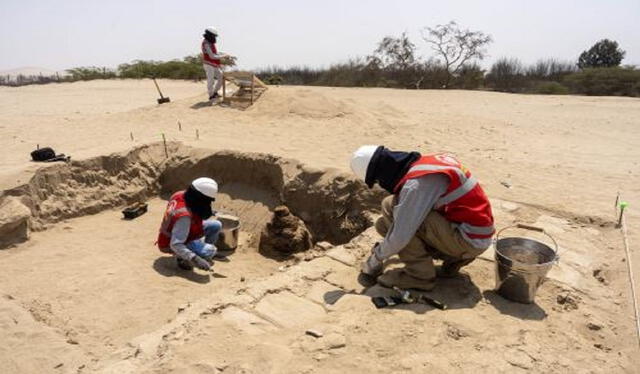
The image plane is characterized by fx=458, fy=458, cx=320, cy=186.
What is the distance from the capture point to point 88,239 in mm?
5438

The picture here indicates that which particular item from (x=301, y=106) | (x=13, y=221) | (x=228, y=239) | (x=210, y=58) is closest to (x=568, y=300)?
(x=228, y=239)

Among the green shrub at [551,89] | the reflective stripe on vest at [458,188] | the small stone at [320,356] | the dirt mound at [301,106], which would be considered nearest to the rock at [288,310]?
the small stone at [320,356]

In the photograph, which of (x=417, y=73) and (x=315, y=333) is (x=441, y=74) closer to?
(x=417, y=73)

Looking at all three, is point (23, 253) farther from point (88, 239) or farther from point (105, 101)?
point (105, 101)

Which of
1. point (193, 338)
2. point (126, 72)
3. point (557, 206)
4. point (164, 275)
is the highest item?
point (126, 72)

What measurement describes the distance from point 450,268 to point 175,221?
2.61m

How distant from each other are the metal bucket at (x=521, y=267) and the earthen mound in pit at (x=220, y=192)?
2.08 meters

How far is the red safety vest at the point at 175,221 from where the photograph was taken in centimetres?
446

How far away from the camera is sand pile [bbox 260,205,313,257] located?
211 inches

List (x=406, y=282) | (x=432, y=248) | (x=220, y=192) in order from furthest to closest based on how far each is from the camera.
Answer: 1. (x=220, y=192)
2. (x=432, y=248)
3. (x=406, y=282)

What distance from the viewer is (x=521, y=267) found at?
2973mm

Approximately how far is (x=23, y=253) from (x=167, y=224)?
69.1 inches

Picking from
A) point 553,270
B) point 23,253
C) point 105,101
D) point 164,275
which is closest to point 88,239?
point 23,253

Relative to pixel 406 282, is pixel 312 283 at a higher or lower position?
lower
